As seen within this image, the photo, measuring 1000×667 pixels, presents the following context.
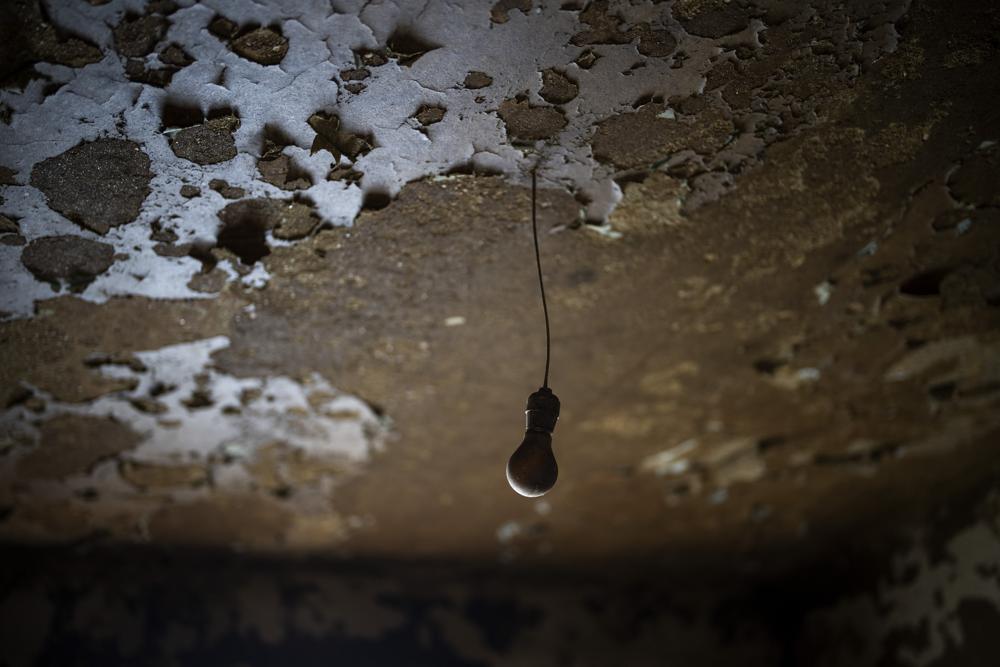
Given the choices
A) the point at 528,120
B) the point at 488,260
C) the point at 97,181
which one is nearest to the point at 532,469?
the point at 488,260

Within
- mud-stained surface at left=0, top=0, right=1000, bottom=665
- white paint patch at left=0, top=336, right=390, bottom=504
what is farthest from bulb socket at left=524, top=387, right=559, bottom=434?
white paint patch at left=0, top=336, right=390, bottom=504

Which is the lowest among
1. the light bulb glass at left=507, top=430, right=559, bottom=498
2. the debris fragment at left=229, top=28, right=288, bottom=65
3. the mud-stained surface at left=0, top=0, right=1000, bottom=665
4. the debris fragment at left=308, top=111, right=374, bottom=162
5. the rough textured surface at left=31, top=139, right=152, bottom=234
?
the light bulb glass at left=507, top=430, right=559, bottom=498

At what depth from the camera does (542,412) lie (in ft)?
4.60

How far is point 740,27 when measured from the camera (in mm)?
1205

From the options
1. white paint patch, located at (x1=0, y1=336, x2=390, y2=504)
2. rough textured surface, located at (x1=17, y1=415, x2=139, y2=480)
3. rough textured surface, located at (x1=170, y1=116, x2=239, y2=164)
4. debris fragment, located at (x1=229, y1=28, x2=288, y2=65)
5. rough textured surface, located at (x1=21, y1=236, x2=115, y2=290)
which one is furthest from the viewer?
rough textured surface, located at (x1=17, y1=415, x2=139, y2=480)

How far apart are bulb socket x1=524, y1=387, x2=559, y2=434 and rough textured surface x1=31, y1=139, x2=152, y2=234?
2.66ft

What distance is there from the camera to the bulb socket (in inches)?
55.1

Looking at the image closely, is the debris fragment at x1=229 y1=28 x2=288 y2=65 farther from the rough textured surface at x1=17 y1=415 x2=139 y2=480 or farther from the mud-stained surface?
the rough textured surface at x1=17 y1=415 x2=139 y2=480

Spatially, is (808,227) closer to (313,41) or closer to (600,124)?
(600,124)

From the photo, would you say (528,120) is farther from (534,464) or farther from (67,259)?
(67,259)

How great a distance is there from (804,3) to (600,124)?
369 millimetres

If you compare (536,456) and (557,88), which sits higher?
(557,88)

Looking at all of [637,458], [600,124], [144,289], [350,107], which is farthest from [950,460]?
[144,289]

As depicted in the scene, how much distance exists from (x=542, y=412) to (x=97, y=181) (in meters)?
0.91
